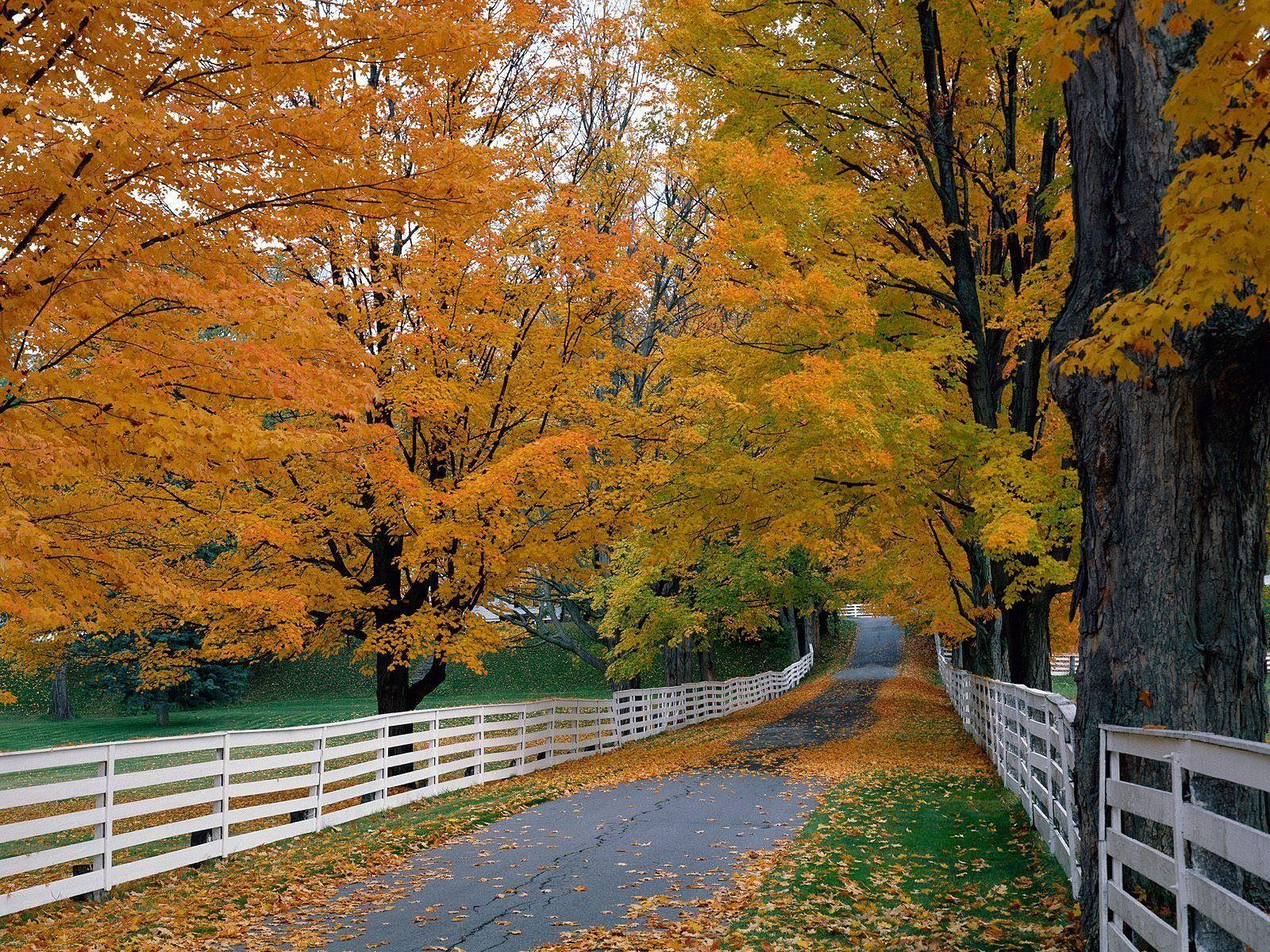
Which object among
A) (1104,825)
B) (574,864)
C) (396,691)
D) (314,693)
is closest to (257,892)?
(574,864)

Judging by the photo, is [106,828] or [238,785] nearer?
[106,828]

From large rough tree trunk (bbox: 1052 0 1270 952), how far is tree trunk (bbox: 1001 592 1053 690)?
9746mm

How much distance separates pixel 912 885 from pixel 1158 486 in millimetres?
3629

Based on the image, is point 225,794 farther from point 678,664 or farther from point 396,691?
point 678,664

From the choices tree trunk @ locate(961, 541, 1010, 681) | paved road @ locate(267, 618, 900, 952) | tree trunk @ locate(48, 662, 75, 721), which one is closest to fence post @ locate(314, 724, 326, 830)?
paved road @ locate(267, 618, 900, 952)

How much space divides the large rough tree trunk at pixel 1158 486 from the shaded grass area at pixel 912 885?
2.95 ft

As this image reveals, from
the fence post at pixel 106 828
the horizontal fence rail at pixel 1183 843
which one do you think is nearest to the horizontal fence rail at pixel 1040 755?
the horizontal fence rail at pixel 1183 843

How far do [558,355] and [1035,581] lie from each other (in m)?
7.13

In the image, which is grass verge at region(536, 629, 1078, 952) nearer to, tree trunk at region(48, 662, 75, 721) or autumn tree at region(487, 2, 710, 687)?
autumn tree at region(487, 2, 710, 687)

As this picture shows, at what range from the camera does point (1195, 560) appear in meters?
5.27

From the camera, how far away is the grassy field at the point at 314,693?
36.1m

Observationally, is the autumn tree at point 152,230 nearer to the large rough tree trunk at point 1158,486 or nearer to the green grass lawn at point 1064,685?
the large rough tree trunk at point 1158,486

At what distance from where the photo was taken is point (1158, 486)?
5.33 metres

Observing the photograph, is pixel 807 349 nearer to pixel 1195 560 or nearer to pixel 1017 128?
pixel 1017 128
